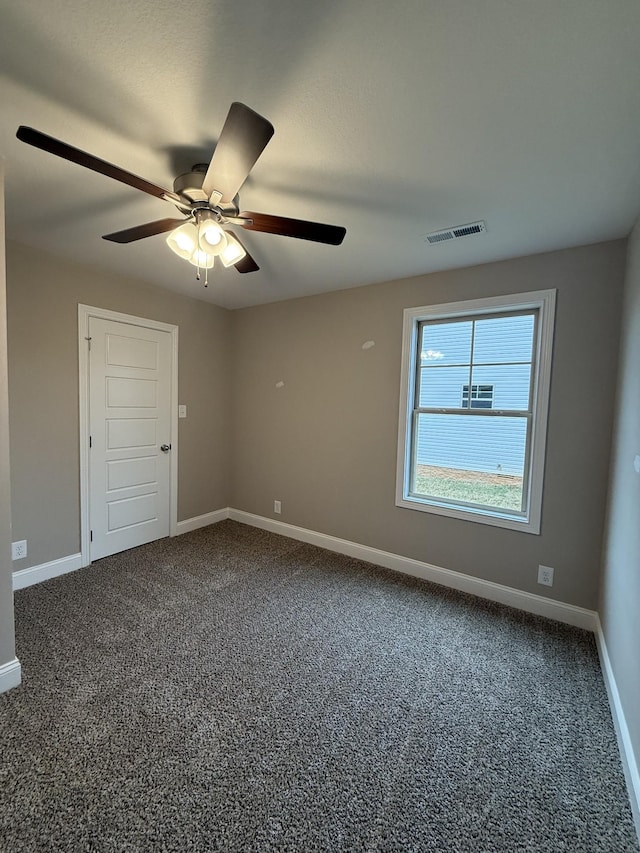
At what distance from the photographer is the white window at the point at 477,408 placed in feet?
8.32

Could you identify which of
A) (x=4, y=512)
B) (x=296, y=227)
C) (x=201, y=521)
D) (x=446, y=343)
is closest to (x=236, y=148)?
(x=296, y=227)

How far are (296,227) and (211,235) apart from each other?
15.4 inches

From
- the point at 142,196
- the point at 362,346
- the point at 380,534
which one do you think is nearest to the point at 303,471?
the point at 380,534

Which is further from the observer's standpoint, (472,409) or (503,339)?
(472,409)

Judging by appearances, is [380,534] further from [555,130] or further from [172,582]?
[555,130]

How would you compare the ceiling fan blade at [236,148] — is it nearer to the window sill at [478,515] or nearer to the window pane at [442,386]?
the window pane at [442,386]

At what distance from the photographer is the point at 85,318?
9.61 feet

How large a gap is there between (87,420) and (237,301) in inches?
73.9

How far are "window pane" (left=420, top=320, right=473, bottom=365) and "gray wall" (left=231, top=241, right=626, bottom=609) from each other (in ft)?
0.73

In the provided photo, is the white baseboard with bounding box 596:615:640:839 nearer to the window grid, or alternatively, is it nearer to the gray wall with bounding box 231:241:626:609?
the gray wall with bounding box 231:241:626:609

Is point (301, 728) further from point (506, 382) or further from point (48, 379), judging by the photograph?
point (48, 379)

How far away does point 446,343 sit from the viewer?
296cm

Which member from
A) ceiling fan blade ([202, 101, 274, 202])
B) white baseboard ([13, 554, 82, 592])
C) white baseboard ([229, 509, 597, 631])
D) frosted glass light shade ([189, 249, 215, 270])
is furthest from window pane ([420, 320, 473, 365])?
white baseboard ([13, 554, 82, 592])

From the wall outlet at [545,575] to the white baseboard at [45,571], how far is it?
361 cm
